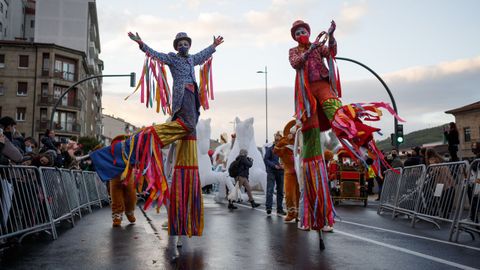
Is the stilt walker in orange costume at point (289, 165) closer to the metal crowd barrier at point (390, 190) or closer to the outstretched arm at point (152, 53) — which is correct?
the metal crowd barrier at point (390, 190)

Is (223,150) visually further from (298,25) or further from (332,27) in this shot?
(332,27)

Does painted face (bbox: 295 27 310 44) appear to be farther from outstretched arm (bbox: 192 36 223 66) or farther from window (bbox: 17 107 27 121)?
window (bbox: 17 107 27 121)

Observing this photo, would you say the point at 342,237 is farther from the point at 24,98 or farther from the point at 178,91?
the point at 24,98

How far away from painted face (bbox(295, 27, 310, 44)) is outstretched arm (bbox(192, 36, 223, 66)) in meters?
1.01

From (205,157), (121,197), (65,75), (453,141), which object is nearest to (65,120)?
(65,75)

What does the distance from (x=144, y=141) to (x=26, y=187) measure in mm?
2440

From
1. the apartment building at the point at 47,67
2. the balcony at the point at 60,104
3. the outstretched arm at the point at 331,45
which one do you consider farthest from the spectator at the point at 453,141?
the balcony at the point at 60,104

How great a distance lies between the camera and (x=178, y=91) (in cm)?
593

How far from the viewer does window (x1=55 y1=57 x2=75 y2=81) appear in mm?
52406

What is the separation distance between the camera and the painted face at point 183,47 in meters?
6.20

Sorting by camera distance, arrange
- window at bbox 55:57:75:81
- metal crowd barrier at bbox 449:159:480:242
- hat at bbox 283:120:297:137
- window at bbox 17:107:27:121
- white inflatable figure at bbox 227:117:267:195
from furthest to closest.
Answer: window at bbox 55:57:75:81 < window at bbox 17:107:27:121 < white inflatable figure at bbox 227:117:267:195 < hat at bbox 283:120:297:137 < metal crowd barrier at bbox 449:159:480:242

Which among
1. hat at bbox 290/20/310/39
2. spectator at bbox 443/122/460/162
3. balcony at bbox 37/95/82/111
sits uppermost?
balcony at bbox 37/95/82/111

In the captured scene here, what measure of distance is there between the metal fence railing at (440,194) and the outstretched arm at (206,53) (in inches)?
162

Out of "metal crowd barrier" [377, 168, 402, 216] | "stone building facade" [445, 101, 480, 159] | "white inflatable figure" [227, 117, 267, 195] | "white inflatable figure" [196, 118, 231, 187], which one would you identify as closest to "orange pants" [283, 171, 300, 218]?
"metal crowd barrier" [377, 168, 402, 216]
